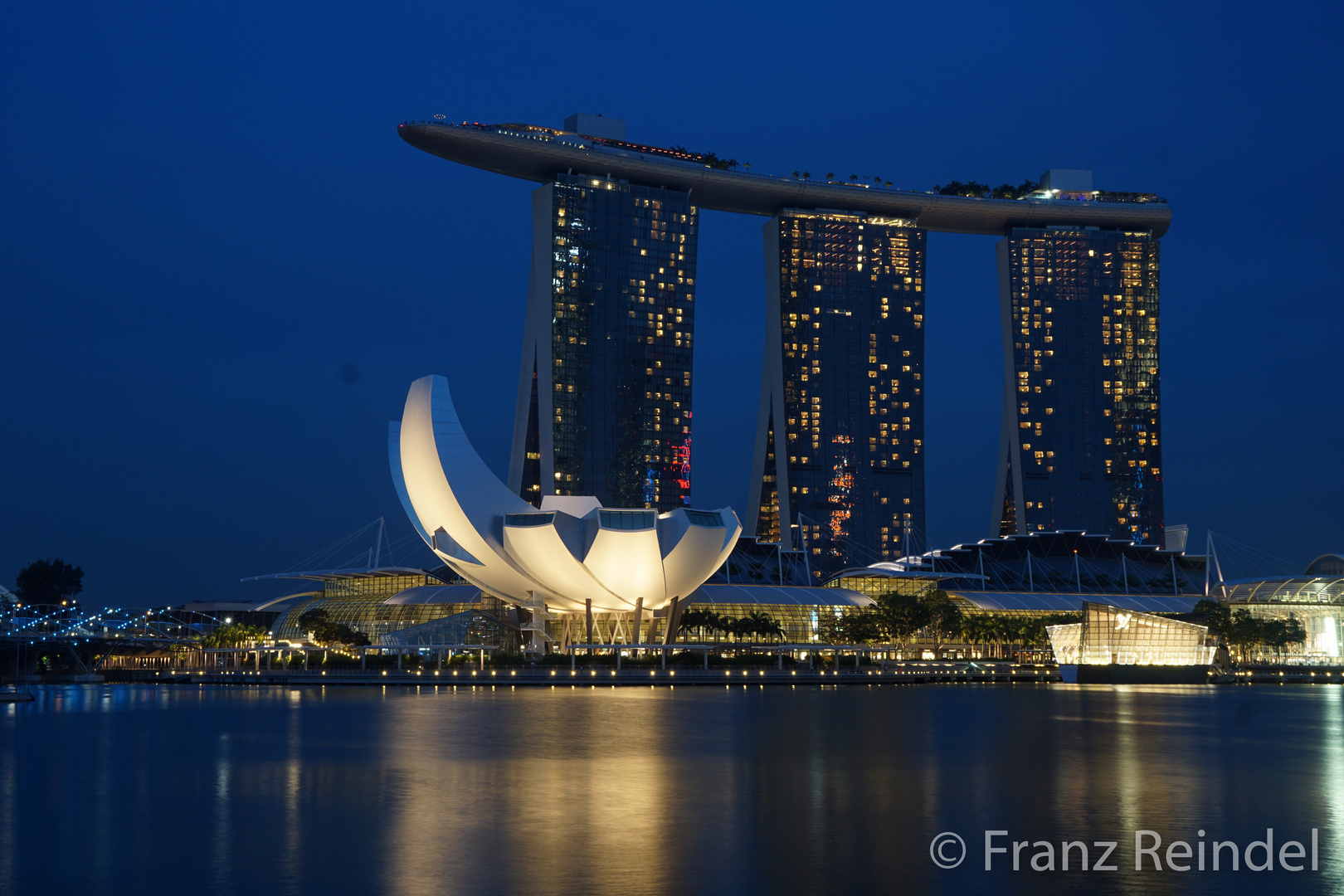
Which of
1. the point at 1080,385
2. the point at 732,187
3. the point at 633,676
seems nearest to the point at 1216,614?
the point at 633,676

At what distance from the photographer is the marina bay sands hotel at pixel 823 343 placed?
151m

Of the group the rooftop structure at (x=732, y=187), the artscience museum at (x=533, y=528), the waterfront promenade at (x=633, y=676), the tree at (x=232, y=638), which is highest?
the rooftop structure at (x=732, y=187)

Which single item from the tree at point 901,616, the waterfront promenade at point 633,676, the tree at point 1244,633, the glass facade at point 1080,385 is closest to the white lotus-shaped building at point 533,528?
the waterfront promenade at point 633,676

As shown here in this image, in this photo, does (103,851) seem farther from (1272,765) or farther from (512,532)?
(512,532)

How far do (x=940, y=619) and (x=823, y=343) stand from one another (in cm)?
5923

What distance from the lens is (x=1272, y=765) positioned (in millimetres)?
33000

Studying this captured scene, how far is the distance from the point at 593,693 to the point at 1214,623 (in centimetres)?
6519

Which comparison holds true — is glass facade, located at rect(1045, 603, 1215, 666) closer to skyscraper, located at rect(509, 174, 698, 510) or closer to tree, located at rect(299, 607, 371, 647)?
tree, located at rect(299, 607, 371, 647)

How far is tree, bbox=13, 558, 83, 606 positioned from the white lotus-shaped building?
6745 centimetres

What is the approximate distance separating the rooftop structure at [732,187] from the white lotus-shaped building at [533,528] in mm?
68823

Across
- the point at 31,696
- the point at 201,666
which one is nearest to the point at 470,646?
the point at 201,666

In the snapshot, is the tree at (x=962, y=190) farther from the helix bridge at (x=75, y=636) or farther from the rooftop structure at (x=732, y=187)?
the helix bridge at (x=75, y=636)

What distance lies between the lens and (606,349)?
153m

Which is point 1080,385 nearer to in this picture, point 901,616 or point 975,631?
point 975,631
